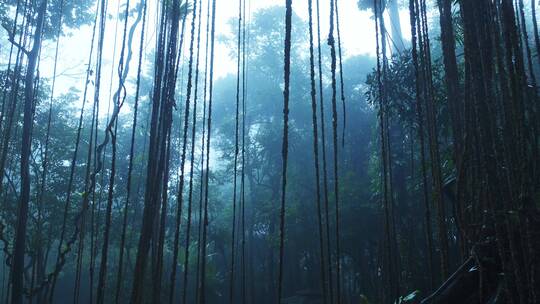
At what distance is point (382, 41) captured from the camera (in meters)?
1.79

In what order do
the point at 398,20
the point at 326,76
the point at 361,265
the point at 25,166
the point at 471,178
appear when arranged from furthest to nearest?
the point at 326,76 → the point at 398,20 → the point at 361,265 → the point at 25,166 → the point at 471,178

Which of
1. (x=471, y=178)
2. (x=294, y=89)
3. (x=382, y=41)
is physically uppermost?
(x=294, y=89)

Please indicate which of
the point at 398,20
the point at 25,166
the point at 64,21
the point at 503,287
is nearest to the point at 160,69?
the point at 503,287

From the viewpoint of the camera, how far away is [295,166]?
436 inches

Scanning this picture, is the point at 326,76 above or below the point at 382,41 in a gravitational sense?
above

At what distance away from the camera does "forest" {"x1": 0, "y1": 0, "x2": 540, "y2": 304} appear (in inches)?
51.6

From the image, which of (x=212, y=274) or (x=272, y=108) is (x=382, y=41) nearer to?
(x=212, y=274)

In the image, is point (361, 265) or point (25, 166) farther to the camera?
point (361, 265)

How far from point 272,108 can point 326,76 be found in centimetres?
492

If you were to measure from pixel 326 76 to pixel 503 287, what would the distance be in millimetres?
→ 16115

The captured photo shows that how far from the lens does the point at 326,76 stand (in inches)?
669

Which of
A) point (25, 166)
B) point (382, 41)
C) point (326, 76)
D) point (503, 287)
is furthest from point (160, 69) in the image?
point (326, 76)

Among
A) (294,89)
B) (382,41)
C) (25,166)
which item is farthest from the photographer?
(294,89)

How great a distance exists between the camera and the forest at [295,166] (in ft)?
4.30
